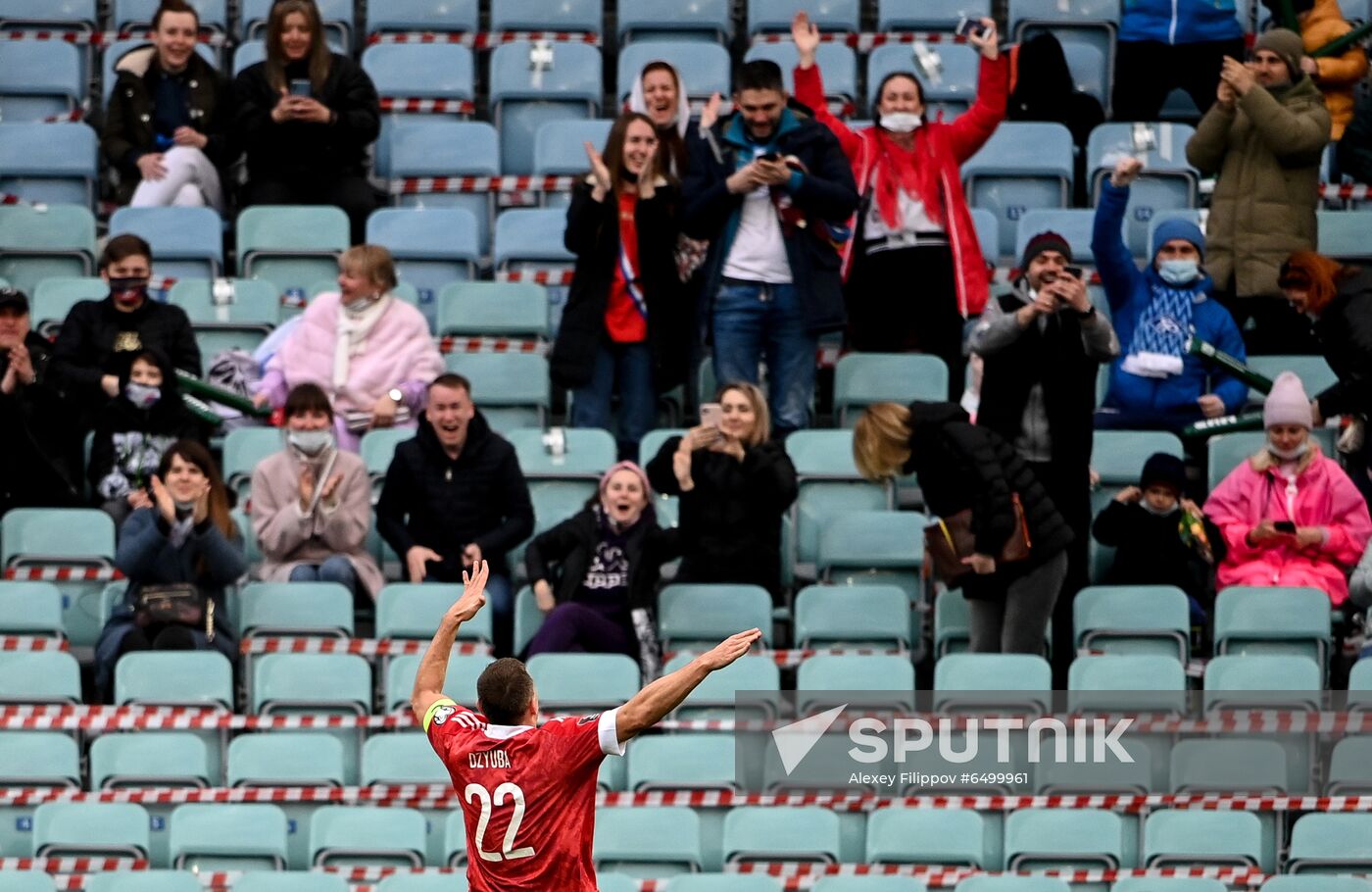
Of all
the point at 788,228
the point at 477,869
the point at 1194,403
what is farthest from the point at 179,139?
the point at 477,869

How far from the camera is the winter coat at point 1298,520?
1214cm

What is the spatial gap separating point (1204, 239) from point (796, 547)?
2564mm

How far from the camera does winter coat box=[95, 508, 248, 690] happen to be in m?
11.7

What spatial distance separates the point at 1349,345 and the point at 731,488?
279 cm

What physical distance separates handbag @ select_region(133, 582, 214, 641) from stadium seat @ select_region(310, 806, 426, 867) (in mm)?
1201

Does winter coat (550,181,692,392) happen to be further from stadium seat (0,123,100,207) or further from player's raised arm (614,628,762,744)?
player's raised arm (614,628,762,744)

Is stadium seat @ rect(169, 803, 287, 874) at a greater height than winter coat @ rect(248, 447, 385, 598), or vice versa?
winter coat @ rect(248, 447, 385, 598)

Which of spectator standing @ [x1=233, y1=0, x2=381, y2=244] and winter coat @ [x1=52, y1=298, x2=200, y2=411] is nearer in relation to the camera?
winter coat @ [x1=52, y1=298, x2=200, y2=411]

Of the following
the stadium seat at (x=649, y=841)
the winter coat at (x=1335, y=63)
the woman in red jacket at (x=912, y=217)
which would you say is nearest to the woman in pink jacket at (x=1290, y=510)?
the woman in red jacket at (x=912, y=217)

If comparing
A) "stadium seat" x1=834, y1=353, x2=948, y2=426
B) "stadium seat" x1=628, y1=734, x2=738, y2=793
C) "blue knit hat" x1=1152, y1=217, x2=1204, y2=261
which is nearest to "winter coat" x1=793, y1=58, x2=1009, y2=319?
"stadium seat" x1=834, y1=353, x2=948, y2=426

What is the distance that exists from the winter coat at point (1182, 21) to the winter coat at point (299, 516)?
4.90 meters

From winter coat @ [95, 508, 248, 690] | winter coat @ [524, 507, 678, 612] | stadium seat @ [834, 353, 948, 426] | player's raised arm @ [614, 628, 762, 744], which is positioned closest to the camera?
player's raised arm @ [614, 628, 762, 744]

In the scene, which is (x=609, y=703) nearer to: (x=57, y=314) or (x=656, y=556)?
(x=656, y=556)

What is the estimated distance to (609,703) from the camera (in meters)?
11.5
